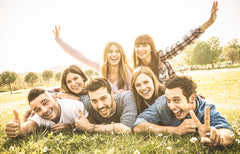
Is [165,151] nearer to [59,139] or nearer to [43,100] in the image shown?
[59,139]

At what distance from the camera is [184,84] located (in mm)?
3217

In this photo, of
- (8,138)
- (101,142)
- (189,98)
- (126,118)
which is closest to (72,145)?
(101,142)

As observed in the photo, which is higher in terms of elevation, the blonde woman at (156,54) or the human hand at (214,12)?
the human hand at (214,12)

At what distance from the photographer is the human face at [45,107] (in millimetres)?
3738

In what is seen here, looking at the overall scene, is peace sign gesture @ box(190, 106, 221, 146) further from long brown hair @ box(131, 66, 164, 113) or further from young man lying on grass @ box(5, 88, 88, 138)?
young man lying on grass @ box(5, 88, 88, 138)

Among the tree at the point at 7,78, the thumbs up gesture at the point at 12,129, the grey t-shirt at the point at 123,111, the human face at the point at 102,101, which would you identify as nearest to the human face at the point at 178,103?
the grey t-shirt at the point at 123,111

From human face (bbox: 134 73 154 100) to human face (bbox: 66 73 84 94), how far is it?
1.92m

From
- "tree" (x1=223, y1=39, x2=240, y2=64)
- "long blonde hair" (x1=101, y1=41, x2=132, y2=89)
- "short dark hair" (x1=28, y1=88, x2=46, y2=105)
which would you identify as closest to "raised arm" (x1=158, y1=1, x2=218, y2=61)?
"long blonde hair" (x1=101, y1=41, x2=132, y2=89)

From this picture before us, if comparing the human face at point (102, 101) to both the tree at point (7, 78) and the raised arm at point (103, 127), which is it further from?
the tree at point (7, 78)

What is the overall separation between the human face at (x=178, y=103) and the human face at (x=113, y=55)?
10.2ft

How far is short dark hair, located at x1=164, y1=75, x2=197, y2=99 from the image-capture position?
3.15m

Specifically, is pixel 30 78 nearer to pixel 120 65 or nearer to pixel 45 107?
pixel 120 65

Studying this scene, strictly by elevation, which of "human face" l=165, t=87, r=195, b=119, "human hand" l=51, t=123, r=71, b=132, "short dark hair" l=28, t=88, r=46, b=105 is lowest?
"human hand" l=51, t=123, r=71, b=132

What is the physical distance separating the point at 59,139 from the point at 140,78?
2.46 metres
